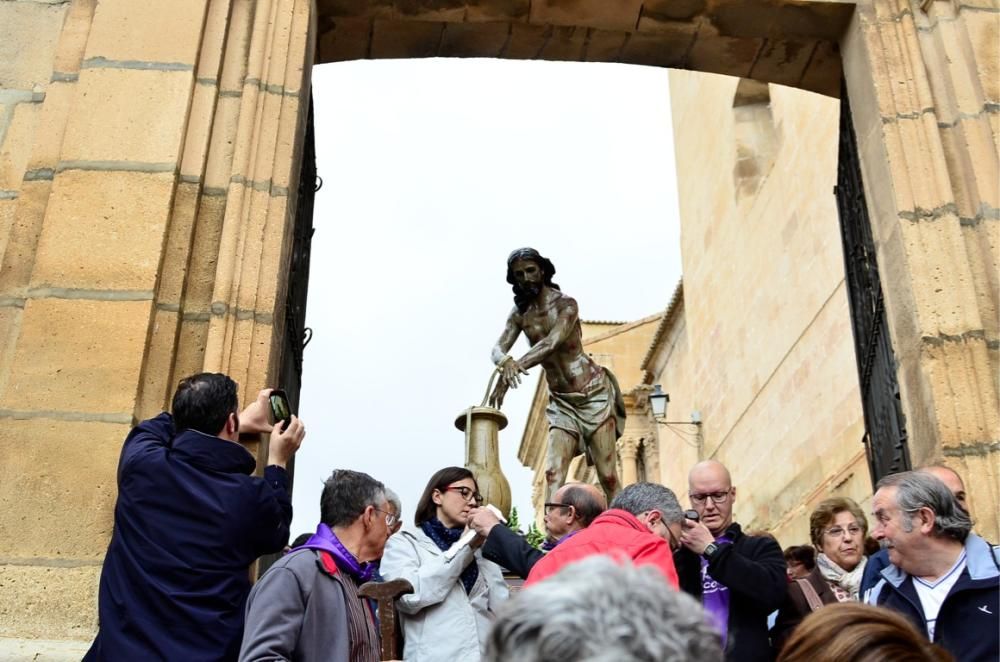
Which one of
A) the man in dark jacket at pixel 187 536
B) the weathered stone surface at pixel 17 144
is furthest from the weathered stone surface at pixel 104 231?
the man in dark jacket at pixel 187 536

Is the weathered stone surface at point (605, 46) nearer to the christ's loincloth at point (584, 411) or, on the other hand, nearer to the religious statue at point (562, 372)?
the religious statue at point (562, 372)

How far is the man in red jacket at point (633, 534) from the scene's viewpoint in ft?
9.60

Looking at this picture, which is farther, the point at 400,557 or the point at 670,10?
the point at 670,10

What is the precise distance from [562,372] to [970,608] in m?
4.45

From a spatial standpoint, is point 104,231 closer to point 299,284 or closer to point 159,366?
point 159,366

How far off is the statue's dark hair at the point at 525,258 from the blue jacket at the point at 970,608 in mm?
4401

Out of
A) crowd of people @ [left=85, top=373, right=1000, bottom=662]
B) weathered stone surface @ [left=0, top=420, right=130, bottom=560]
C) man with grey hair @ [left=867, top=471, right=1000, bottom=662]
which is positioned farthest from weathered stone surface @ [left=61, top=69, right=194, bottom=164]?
man with grey hair @ [left=867, top=471, right=1000, bottom=662]

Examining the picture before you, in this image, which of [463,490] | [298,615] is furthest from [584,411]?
[298,615]

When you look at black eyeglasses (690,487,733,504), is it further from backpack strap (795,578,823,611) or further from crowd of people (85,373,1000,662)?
backpack strap (795,578,823,611)

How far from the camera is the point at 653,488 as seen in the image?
3461 millimetres

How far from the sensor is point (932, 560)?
2961 millimetres

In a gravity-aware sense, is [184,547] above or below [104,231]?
below

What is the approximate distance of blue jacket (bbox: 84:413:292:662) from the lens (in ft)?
9.42

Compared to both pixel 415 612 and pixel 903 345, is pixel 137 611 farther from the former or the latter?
pixel 903 345
